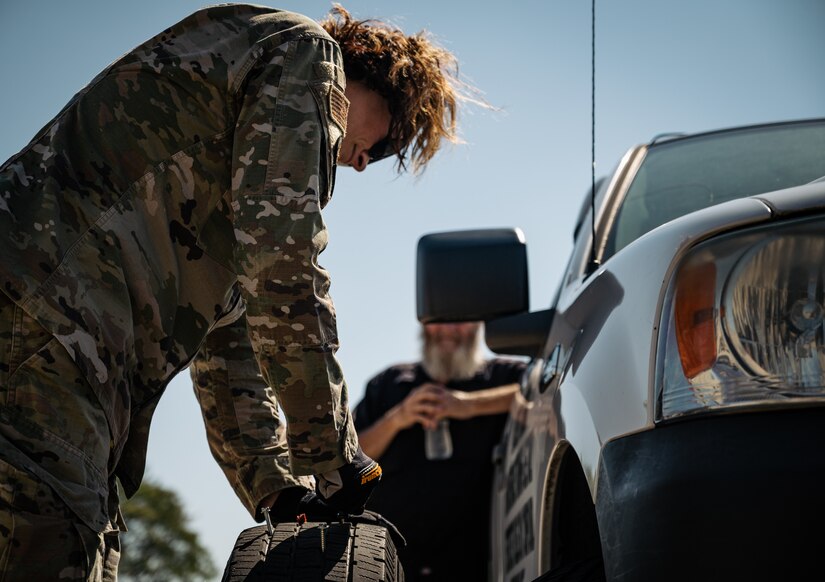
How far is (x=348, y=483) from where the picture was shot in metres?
1.99

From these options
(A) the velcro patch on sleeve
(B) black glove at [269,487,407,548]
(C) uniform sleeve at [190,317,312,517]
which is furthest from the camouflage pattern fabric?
(A) the velcro patch on sleeve

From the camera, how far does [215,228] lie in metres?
2.04

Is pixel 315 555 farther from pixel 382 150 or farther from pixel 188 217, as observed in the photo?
pixel 382 150

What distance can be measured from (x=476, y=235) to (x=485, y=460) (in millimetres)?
2471

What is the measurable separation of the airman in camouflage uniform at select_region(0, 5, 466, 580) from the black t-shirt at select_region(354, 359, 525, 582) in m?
2.86

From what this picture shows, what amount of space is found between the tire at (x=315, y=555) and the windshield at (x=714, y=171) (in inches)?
40.2

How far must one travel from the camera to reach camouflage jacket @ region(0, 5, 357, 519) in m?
1.83

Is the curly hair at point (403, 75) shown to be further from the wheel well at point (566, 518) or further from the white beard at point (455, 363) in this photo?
the white beard at point (455, 363)

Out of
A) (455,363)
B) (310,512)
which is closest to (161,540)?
(455,363)

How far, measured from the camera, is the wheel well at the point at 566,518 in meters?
2.19

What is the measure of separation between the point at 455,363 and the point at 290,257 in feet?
12.0

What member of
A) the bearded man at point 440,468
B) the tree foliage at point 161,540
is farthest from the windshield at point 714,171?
the tree foliage at point 161,540

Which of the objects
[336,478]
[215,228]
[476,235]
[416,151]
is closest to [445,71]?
[416,151]

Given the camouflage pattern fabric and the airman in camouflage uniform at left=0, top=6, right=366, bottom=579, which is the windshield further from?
the camouflage pattern fabric
